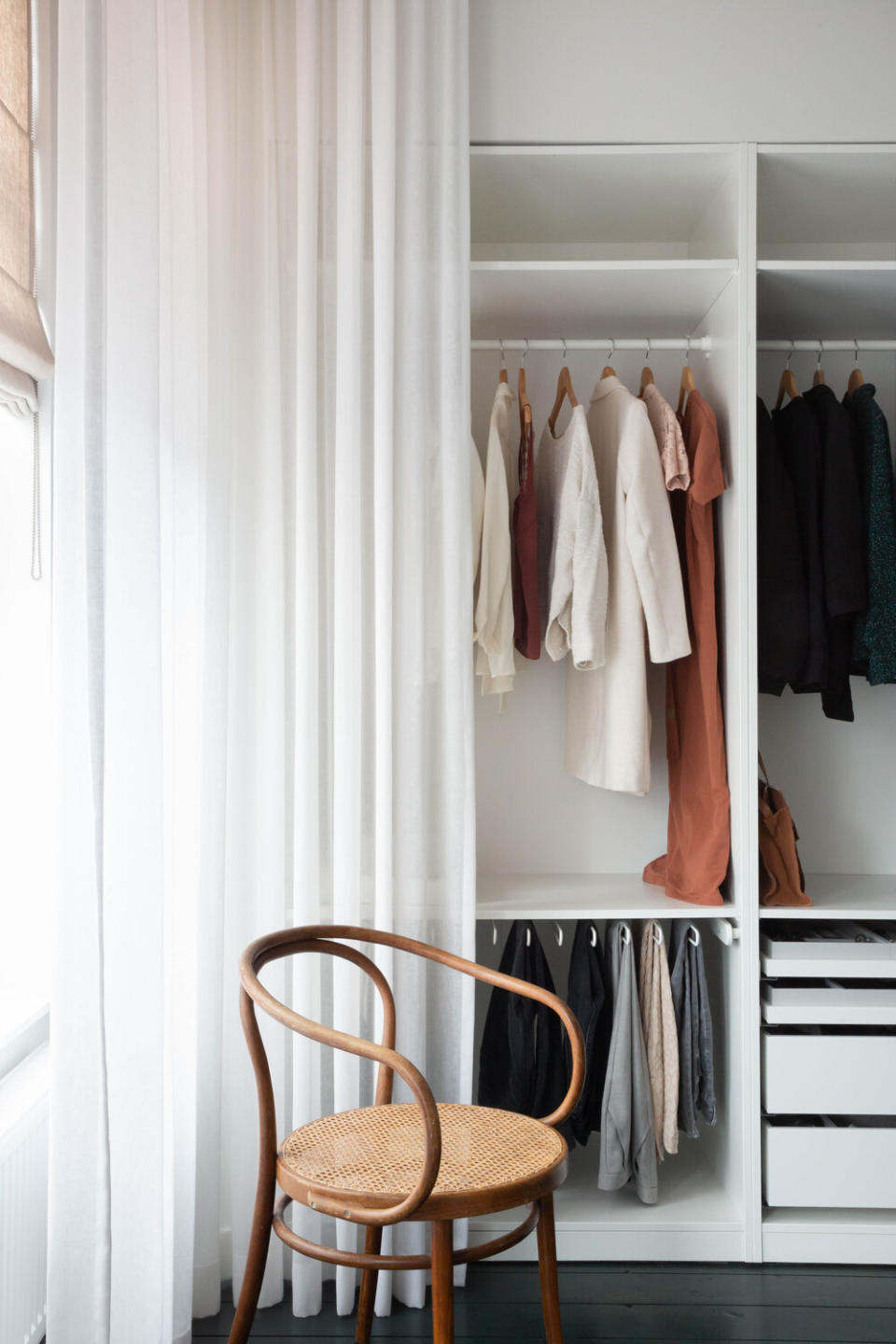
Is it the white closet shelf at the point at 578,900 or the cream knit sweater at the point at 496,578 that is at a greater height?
the cream knit sweater at the point at 496,578

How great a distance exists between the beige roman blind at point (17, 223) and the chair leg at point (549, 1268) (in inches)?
59.1

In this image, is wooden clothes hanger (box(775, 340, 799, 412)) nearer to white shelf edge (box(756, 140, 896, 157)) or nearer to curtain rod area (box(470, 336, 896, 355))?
curtain rod area (box(470, 336, 896, 355))

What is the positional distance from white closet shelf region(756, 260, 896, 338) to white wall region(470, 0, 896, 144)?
26cm

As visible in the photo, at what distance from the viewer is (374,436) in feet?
6.66

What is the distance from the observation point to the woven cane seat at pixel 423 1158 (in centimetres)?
142

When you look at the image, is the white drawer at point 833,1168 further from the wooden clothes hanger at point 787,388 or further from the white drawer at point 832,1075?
the wooden clothes hanger at point 787,388

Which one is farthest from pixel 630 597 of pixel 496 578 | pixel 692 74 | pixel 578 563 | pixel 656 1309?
pixel 656 1309

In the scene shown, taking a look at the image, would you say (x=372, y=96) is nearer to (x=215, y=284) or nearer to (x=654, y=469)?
(x=215, y=284)

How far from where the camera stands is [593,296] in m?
2.41

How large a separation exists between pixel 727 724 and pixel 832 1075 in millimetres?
782

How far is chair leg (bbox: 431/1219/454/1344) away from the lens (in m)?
1.38

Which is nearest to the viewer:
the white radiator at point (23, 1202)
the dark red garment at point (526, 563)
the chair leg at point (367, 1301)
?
the white radiator at point (23, 1202)

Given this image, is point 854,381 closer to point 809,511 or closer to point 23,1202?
point 809,511

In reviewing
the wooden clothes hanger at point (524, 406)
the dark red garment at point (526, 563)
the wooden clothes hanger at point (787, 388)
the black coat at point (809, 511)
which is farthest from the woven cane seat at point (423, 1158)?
the wooden clothes hanger at point (787, 388)
